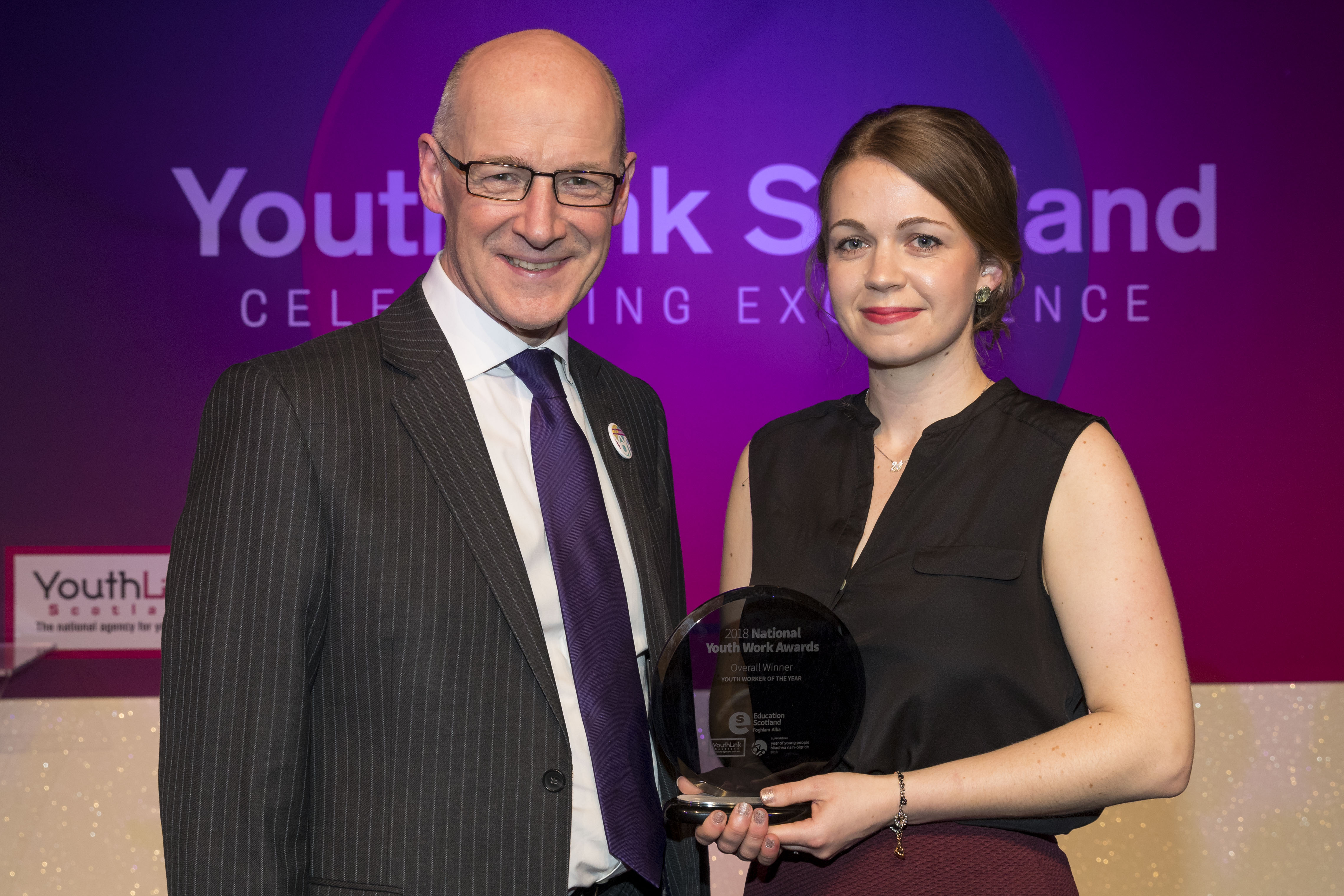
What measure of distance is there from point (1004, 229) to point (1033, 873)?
1.04 m

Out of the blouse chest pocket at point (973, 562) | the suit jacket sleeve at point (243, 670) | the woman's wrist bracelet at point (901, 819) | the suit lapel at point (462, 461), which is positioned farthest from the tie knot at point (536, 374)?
the woman's wrist bracelet at point (901, 819)

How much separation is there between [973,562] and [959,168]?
2.11 ft

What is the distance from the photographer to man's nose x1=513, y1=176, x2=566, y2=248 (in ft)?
5.64

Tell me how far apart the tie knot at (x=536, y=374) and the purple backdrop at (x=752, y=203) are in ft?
4.94

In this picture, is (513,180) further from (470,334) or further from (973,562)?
(973,562)

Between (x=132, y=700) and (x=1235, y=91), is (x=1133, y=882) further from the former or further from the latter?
(x=132, y=700)

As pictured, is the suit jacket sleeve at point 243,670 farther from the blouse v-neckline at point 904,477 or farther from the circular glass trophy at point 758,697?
the blouse v-neckline at point 904,477

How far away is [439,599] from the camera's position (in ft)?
5.07

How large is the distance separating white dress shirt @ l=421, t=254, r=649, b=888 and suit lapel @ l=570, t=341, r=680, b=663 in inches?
0.5

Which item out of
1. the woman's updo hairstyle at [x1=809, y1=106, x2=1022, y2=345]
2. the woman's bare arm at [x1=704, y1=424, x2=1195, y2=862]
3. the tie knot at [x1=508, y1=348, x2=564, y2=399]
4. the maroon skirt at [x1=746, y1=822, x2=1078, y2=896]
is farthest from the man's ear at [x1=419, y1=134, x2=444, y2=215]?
the maroon skirt at [x1=746, y1=822, x2=1078, y2=896]

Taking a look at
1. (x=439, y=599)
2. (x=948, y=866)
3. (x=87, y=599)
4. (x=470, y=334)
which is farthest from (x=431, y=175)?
(x=87, y=599)

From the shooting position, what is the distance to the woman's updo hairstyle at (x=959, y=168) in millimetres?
1828

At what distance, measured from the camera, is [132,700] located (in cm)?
329

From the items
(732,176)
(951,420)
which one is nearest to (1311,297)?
(732,176)
